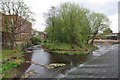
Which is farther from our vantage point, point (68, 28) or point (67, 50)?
point (68, 28)

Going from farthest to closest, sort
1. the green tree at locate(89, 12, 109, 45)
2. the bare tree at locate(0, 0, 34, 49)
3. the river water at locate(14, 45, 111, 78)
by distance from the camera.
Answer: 1. the green tree at locate(89, 12, 109, 45)
2. the bare tree at locate(0, 0, 34, 49)
3. the river water at locate(14, 45, 111, 78)

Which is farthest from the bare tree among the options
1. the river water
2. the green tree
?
the green tree

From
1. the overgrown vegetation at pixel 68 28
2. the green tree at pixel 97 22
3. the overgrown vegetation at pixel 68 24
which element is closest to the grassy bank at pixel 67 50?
the overgrown vegetation at pixel 68 28

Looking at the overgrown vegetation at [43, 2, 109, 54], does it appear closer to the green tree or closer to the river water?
the green tree

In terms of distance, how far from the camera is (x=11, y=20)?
52.0 metres

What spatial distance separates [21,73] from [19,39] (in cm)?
3940

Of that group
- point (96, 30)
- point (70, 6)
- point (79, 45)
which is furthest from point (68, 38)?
point (96, 30)

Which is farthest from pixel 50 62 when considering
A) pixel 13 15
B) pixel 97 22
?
pixel 97 22

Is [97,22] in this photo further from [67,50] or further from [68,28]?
[67,50]

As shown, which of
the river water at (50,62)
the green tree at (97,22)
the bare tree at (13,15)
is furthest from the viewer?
the green tree at (97,22)

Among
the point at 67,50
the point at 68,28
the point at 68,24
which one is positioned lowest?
the point at 67,50

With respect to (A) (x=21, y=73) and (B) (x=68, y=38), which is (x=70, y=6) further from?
(A) (x=21, y=73)

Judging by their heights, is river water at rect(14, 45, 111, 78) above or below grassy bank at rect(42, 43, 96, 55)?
below

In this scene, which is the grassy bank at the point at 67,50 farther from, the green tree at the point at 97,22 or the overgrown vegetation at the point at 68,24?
the green tree at the point at 97,22
